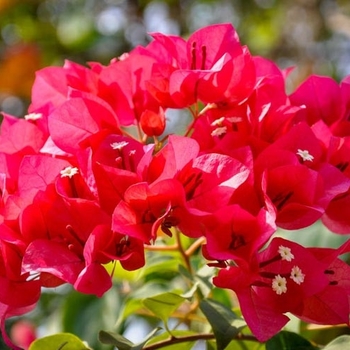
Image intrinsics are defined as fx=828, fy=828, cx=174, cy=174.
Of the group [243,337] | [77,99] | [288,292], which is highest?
[77,99]

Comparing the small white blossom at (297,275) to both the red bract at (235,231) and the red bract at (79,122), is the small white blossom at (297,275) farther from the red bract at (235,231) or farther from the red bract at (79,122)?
the red bract at (79,122)

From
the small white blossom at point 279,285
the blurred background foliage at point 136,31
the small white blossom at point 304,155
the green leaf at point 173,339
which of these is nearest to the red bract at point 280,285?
the small white blossom at point 279,285

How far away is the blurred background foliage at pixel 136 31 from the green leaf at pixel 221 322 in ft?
6.90

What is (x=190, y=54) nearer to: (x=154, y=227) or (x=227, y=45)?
(x=227, y=45)

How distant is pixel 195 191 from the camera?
0.82 m

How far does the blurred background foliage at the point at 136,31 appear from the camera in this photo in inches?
124

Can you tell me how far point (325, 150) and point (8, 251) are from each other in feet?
1.19

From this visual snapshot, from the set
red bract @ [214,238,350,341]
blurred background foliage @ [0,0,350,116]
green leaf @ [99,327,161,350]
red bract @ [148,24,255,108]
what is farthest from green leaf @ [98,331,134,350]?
blurred background foliage @ [0,0,350,116]

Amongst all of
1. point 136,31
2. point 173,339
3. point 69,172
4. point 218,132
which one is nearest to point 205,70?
point 218,132

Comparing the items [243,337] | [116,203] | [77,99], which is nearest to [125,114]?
[77,99]

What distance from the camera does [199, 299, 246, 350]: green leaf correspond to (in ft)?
2.86

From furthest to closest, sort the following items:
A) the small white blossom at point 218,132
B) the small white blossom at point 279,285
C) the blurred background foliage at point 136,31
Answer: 1. the blurred background foliage at point 136,31
2. the small white blossom at point 218,132
3. the small white blossom at point 279,285

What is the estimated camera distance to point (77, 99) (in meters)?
0.92

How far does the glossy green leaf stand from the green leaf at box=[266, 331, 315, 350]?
115mm
